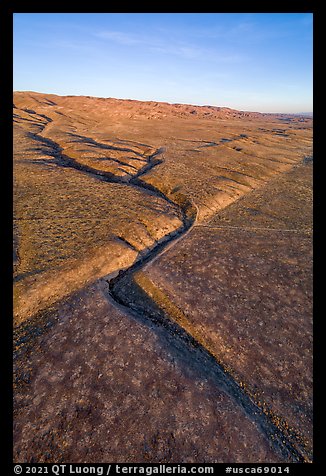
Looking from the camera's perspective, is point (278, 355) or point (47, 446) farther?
point (278, 355)

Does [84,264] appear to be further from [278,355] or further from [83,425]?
[278,355]

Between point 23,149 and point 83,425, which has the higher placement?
point 23,149

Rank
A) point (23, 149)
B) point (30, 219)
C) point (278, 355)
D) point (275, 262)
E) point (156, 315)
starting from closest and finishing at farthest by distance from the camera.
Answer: point (278, 355)
point (156, 315)
point (275, 262)
point (30, 219)
point (23, 149)

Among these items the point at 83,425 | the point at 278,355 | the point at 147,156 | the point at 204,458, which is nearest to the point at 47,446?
the point at 83,425

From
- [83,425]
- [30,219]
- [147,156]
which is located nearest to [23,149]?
[147,156]

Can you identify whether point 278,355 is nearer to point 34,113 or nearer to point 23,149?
point 23,149
